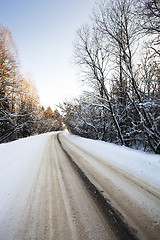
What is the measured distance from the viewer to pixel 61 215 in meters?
1.36

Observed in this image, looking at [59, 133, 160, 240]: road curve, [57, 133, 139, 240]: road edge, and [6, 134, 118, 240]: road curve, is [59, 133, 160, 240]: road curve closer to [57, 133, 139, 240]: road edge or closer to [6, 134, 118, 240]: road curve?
A: [57, 133, 139, 240]: road edge

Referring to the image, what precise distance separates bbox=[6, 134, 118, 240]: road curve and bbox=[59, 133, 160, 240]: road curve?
290 mm

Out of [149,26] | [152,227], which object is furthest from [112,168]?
[149,26]

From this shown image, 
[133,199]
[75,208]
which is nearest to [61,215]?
[75,208]

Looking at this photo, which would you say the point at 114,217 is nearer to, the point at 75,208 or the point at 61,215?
the point at 75,208

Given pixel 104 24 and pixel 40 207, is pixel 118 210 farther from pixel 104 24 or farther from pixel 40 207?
pixel 104 24

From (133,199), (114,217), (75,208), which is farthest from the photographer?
(133,199)

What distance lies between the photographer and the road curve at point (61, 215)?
110 centimetres

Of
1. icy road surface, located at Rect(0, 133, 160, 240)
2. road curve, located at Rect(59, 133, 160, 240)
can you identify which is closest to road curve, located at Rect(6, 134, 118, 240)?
icy road surface, located at Rect(0, 133, 160, 240)

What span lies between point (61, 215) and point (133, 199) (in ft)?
3.70

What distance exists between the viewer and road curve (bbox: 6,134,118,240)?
43.5 inches

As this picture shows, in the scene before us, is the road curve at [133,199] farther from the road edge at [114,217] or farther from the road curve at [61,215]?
the road curve at [61,215]

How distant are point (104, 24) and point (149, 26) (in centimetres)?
314

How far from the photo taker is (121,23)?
5.34 metres
